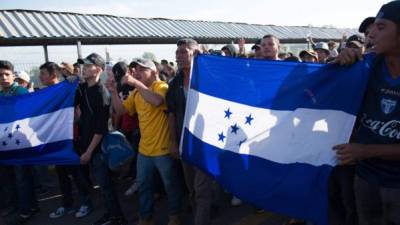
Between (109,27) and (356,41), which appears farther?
(109,27)

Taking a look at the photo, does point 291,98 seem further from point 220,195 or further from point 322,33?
point 322,33

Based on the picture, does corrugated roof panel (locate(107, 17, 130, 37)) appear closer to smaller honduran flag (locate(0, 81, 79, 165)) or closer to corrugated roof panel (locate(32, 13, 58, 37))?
corrugated roof panel (locate(32, 13, 58, 37))

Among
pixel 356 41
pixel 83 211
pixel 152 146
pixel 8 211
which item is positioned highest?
pixel 356 41

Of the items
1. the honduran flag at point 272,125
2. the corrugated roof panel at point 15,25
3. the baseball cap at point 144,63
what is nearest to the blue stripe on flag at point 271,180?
the honduran flag at point 272,125

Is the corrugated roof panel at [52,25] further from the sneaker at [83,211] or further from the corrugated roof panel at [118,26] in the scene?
the sneaker at [83,211]

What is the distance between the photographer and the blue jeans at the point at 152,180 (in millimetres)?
4062

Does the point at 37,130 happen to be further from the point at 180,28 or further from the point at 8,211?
the point at 180,28

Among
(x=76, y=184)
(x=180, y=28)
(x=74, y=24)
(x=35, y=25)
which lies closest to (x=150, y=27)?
(x=180, y=28)

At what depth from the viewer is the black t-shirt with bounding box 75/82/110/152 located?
14.2ft

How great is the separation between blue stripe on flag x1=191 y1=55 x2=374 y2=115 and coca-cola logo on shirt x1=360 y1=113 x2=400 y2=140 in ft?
0.51

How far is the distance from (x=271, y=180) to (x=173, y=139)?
4.46 ft

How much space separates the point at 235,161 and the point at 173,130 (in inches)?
39.9

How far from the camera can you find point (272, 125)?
9.88 ft

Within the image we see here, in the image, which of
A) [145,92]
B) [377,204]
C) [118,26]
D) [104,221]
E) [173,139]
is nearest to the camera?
[377,204]
